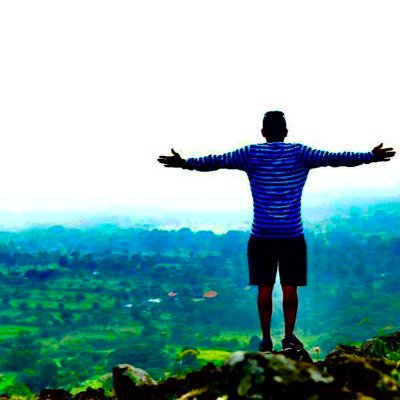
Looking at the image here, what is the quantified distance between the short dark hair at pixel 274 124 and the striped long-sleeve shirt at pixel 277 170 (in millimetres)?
162

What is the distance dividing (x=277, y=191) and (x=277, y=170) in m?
0.21

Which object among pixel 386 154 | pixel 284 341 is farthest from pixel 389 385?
pixel 386 154

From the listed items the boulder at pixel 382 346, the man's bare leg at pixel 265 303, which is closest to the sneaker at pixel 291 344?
the man's bare leg at pixel 265 303

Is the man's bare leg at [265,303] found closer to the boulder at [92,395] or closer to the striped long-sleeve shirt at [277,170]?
the striped long-sleeve shirt at [277,170]

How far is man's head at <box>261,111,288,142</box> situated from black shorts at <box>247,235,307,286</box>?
104cm

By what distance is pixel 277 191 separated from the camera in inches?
245

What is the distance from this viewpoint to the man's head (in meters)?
6.42

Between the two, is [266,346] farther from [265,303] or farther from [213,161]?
[213,161]

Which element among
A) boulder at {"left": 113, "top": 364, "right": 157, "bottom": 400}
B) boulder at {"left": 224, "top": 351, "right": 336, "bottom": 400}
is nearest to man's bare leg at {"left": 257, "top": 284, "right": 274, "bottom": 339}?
boulder at {"left": 113, "top": 364, "right": 157, "bottom": 400}

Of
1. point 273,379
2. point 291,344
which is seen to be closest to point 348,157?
point 291,344

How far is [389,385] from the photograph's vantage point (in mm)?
4207

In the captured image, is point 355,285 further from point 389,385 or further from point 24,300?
point 389,385

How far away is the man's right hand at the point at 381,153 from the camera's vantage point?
20.3 feet

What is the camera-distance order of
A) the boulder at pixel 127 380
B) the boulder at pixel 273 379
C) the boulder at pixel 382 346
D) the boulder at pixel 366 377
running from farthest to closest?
1. the boulder at pixel 382 346
2. the boulder at pixel 127 380
3. the boulder at pixel 366 377
4. the boulder at pixel 273 379
